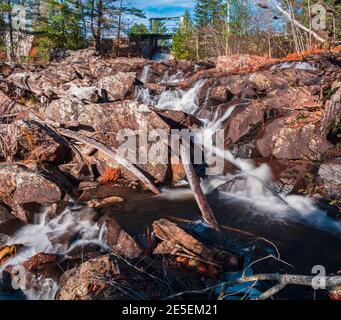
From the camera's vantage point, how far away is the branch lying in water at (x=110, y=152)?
865 cm

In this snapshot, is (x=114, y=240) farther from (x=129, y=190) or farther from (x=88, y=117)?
(x=88, y=117)

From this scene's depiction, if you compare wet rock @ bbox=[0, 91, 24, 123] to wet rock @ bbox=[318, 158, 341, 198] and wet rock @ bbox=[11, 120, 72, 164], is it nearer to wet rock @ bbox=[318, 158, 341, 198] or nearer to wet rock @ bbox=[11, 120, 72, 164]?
wet rock @ bbox=[11, 120, 72, 164]

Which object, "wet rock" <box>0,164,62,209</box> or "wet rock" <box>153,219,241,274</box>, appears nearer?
"wet rock" <box>153,219,241,274</box>

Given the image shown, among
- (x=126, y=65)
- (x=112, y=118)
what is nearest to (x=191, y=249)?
(x=112, y=118)

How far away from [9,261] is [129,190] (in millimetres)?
3454

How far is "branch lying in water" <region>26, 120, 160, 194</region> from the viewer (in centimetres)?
865

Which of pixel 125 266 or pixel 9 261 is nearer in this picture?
pixel 125 266

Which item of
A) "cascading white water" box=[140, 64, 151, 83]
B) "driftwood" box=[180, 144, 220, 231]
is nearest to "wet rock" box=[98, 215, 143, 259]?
"driftwood" box=[180, 144, 220, 231]

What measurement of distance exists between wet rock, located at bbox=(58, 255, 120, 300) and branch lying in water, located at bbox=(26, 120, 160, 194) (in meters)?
4.10

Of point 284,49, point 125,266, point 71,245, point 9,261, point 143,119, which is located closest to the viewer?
point 125,266

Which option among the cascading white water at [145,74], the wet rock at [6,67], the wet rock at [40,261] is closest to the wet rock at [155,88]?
the cascading white water at [145,74]

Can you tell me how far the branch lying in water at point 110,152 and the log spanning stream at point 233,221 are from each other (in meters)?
0.36

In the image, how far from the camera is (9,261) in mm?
5695
